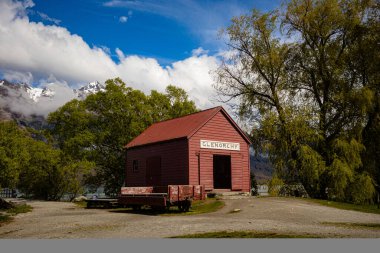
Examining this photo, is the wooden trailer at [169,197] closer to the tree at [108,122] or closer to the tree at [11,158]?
the tree at [11,158]

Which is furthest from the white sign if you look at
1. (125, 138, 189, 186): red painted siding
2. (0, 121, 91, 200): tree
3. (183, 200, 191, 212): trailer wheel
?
(0, 121, 91, 200): tree

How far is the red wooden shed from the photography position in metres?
27.0

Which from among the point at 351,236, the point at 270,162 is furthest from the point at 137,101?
the point at 351,236

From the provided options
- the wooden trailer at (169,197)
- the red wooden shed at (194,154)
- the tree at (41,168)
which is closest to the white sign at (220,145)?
the red wooden shed at (194,154)

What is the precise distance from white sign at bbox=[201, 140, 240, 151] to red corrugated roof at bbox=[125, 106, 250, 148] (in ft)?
3.83

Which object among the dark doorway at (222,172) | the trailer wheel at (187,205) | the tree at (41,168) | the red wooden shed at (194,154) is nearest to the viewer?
the trailer wheel at (187,205)

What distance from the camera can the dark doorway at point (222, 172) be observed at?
3164 centimetres

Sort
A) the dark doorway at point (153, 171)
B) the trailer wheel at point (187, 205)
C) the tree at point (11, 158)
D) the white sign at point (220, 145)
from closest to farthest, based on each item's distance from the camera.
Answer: the trailer wheel at point (187, 205)
the white sign at point (220, 145)
the dark doorway at point (153, 171)
the tree at point (11, 158)

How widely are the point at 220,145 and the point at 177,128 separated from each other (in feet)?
11.9

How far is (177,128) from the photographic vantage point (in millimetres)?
30141

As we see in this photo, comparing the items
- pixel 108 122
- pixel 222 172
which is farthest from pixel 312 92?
pixel 108 122

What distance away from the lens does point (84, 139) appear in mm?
43500

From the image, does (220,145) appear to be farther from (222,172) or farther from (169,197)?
(169,197)

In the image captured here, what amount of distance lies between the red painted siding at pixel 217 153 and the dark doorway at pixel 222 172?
1576 mm
